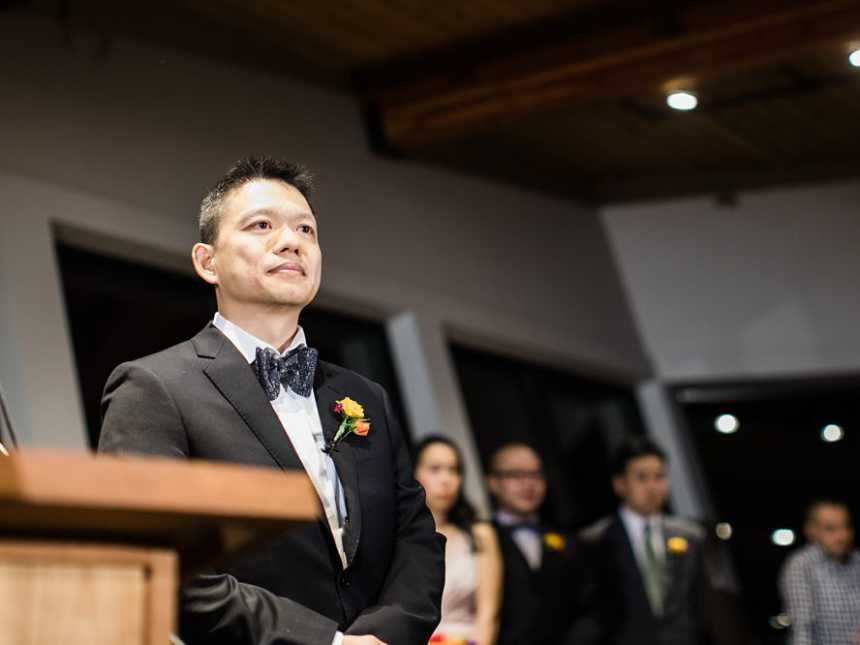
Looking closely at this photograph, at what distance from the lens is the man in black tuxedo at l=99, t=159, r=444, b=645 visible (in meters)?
1.87

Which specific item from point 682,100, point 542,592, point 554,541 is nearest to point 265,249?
point 542,592

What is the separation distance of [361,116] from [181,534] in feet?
18.5

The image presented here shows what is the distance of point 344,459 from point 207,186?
375 centimetres

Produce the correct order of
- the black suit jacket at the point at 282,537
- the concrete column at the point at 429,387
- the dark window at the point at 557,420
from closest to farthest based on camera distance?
the black suit jacket at the point at 282,537
the concrete column at the point at 429,387
the dark window at the point at 557,420

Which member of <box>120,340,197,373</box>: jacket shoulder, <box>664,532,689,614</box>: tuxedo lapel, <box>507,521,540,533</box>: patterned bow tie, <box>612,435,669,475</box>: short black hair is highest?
<box>612,435,669,475</box>: short black hair

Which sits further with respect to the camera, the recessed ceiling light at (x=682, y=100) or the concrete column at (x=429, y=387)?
the concrete column at (x=429, y=387)

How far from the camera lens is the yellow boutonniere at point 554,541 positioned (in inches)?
218

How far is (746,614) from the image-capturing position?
7.83 m

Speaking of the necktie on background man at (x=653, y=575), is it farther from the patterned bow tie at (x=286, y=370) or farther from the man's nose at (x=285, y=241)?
the man's nose at (x=285, y=241)

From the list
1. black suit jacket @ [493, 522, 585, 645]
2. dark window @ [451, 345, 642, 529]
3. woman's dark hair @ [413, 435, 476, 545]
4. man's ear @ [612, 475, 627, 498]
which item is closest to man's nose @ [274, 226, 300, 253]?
woman's dark hair @ [413, 435, 476, 545]

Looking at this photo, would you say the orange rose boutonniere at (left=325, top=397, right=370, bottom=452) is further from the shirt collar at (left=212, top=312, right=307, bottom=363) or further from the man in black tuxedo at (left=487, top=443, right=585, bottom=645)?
the man in black tuxedo at (left=487, top=443, right=585, bottom=645)

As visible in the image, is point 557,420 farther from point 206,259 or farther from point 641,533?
point 206,259

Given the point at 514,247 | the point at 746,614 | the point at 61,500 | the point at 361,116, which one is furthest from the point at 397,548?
the point at 746,614

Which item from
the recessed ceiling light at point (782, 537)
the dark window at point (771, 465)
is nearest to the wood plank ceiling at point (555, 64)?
the dark window at point (771, 465)
